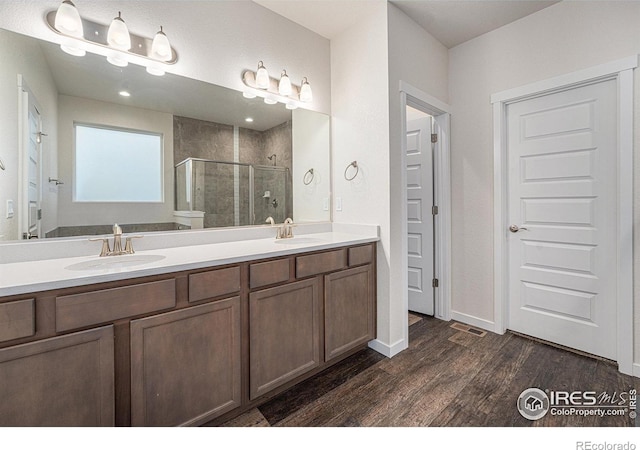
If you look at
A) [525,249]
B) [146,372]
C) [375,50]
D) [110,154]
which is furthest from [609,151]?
[110,154]

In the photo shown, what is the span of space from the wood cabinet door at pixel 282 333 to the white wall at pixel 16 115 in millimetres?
1165

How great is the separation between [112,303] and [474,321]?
279 centimetres

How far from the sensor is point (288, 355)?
170cm

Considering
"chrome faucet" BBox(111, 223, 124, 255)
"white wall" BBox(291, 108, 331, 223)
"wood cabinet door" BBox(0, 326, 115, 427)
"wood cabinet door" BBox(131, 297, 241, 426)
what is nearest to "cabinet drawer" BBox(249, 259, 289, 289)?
"wood cabinet door" BBox(131, 297, 241, 426)

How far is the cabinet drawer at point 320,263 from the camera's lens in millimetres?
1751

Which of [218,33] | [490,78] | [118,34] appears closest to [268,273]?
[118,34]

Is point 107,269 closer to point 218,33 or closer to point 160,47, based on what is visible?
point 160,47

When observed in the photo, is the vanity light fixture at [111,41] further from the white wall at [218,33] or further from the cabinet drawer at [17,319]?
the cabinet drawer at [17,319]

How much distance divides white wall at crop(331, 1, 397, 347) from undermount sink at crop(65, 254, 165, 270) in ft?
4.93

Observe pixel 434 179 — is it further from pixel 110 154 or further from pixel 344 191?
pixel 110 154

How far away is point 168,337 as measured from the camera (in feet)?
4.15

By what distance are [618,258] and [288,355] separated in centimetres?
226

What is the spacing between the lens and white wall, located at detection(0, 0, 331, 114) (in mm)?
1460

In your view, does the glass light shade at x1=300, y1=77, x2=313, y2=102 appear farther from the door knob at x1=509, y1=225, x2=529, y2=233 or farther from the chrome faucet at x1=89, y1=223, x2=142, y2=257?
the door knob at x1=509, y1=225, x2=529, y2=233
